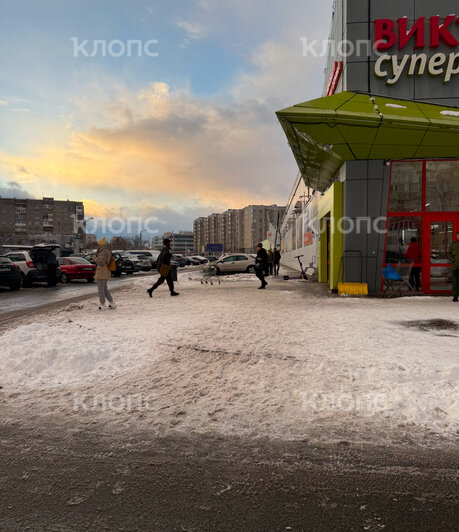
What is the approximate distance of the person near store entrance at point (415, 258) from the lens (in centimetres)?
1221

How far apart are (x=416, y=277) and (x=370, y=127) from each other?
528 cm

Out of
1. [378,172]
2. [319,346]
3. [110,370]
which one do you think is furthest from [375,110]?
[110,370]

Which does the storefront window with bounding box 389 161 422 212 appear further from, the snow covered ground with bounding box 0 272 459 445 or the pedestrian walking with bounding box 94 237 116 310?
the pedestrian walking with bounding box 94 237 116 310

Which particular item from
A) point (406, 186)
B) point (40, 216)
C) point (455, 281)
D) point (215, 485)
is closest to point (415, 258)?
point (455, 281)

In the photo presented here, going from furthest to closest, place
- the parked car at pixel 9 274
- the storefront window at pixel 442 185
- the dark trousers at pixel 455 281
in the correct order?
1. the parked car at pixel 9 274
2. the storefront window at pixel 442 185
3. the dark trousers at pixel 455 281

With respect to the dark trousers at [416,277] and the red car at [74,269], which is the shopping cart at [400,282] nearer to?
the dark trousers at [416,277]

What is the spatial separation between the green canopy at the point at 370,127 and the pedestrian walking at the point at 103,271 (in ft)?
19.6

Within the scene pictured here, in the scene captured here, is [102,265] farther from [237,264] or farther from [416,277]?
[237,264]

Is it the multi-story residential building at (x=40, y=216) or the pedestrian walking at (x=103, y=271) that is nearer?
the pedestrian walking at (x=103, y=271)

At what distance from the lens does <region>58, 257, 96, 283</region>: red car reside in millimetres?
19719

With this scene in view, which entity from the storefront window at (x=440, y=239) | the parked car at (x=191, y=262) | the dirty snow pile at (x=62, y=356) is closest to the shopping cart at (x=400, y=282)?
the storefront window at (x=440, y=239)

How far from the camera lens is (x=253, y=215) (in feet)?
502

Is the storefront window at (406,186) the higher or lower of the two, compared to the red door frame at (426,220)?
higher

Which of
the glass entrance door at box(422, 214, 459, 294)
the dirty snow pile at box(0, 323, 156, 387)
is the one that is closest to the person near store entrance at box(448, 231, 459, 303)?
the glass entrance door at box(422, 214, 459, 294)
